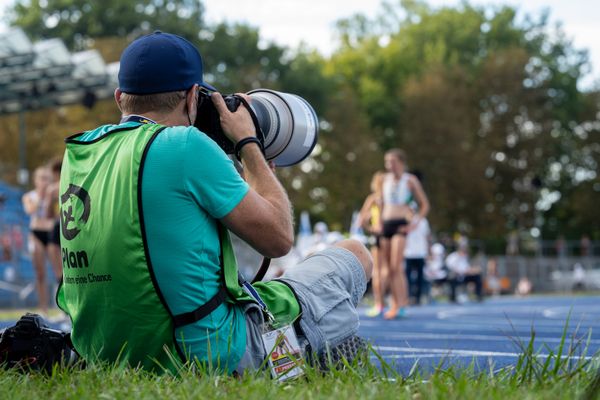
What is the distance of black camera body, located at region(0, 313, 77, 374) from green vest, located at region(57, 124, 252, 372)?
0.27 metres

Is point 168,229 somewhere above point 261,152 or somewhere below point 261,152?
below

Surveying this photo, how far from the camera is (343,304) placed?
3596mm

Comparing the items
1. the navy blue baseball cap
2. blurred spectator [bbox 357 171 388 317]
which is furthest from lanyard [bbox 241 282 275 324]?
blurred spectator [bbox 357 171 388 317]

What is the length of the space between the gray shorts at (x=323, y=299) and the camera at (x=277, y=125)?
1.35ft

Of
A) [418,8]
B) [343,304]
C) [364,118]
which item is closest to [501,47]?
[418,8]

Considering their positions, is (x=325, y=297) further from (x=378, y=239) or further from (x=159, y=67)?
(x=378, y=239)

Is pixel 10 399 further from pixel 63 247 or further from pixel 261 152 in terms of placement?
pixel 261 152

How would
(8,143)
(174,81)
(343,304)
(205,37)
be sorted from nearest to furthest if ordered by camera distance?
(174,81) → (343,304) → (8,143) → (205,37)

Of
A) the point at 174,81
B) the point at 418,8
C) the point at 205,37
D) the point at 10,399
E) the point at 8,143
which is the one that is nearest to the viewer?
the point at 10,399

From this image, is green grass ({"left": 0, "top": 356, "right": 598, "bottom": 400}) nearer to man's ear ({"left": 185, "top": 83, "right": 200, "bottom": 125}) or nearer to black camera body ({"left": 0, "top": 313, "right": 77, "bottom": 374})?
black camera body ({"left": 0, "top": 313, "right": 77, "bottom": 374})

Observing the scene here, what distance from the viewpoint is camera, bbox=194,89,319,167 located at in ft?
11.1

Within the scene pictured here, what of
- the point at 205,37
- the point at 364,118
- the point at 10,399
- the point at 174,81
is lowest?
the point at 10,399

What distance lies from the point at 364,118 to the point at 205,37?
8.06m

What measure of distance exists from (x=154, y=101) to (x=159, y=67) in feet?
0.41
